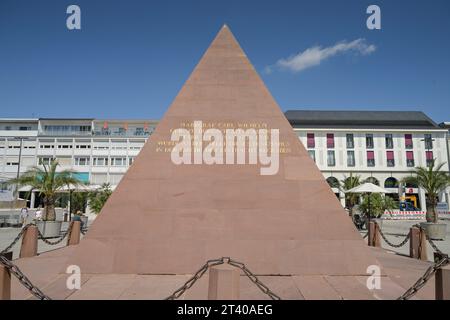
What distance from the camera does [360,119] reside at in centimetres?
4731

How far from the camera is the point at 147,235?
6.66 metres

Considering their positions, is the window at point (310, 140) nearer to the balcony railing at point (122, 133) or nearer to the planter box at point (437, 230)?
the balcony railing at point (122, 133)

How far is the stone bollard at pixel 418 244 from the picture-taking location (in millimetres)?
8648

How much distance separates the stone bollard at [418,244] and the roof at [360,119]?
1450 inches

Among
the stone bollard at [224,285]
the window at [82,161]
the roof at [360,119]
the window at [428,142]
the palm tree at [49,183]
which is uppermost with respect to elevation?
the roof at [360,119]

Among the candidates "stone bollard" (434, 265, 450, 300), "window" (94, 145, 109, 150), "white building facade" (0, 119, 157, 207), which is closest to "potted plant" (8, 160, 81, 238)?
"stone bollard" (434, 265, 450, 300)

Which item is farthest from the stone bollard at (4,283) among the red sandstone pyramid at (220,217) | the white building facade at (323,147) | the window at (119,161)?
the window at (119,161)

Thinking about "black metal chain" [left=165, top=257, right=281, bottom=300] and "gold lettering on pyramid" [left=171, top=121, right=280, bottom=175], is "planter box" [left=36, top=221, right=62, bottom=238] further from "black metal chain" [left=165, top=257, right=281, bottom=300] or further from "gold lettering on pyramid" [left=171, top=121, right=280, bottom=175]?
"black metal chain" [left=165, top=257, right=281, bottom=300]

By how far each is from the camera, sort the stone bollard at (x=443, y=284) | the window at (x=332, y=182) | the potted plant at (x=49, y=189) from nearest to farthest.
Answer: the stone bollard at (x=443, y=284) < the potted plant at (x=49, y=189) < the window at (x=332, y=182)

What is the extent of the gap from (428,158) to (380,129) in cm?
757

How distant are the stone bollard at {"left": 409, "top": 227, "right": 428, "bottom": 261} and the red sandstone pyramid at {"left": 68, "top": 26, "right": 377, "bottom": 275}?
127 inches

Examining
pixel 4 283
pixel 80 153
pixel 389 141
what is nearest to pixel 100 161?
pixel 80 153
